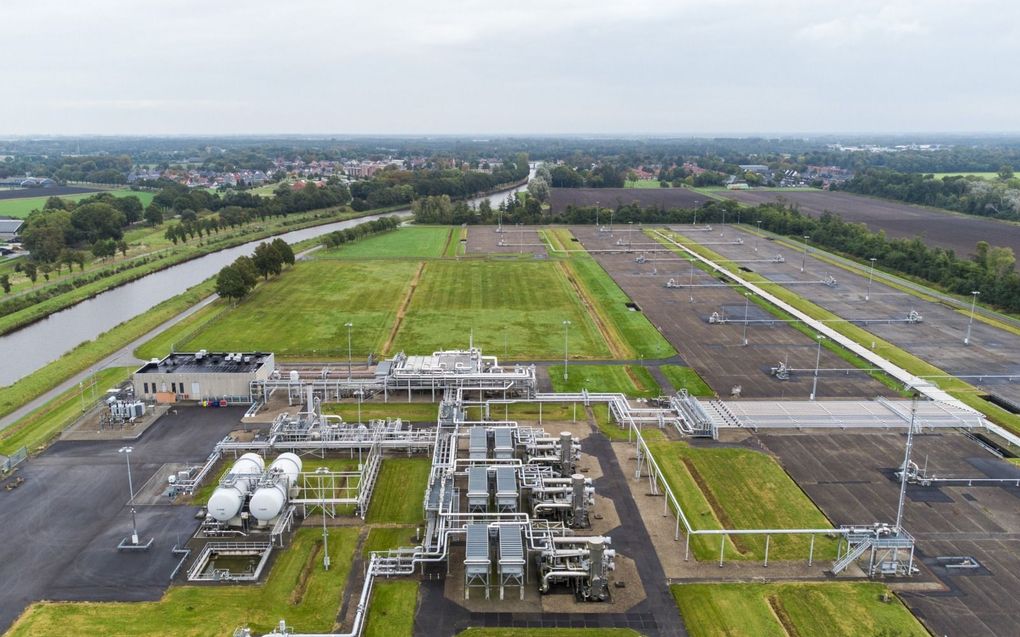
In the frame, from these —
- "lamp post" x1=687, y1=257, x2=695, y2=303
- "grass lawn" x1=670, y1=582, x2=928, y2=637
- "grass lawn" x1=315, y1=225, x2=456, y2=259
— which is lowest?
"grass lawn" x1=670, y1=582, x2=928, y2=637

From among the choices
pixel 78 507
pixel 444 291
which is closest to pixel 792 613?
pixel 78 507

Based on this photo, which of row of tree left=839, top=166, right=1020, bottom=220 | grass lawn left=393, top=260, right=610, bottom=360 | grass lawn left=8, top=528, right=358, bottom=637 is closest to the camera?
grass lawn left=8, top=528, right=358, bottom=637

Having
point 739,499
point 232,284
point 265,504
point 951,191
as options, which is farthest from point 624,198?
point 265,504

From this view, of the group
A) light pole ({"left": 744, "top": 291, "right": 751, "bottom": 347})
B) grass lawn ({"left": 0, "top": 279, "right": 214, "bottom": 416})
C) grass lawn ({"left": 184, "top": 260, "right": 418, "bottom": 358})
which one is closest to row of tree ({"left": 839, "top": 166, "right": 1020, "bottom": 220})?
light pole ({"left": 744, "top": 291, "right": 751, "bottom": 347})

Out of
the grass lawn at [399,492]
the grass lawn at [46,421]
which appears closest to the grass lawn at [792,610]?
the grass lawn at [399,492]

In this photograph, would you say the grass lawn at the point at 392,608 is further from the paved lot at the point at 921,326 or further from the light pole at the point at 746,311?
the paved lot at the point at 921,326

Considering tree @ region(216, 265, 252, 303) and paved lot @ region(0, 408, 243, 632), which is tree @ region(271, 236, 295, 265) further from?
paved lot @ region(0, 408, 243, 632)
